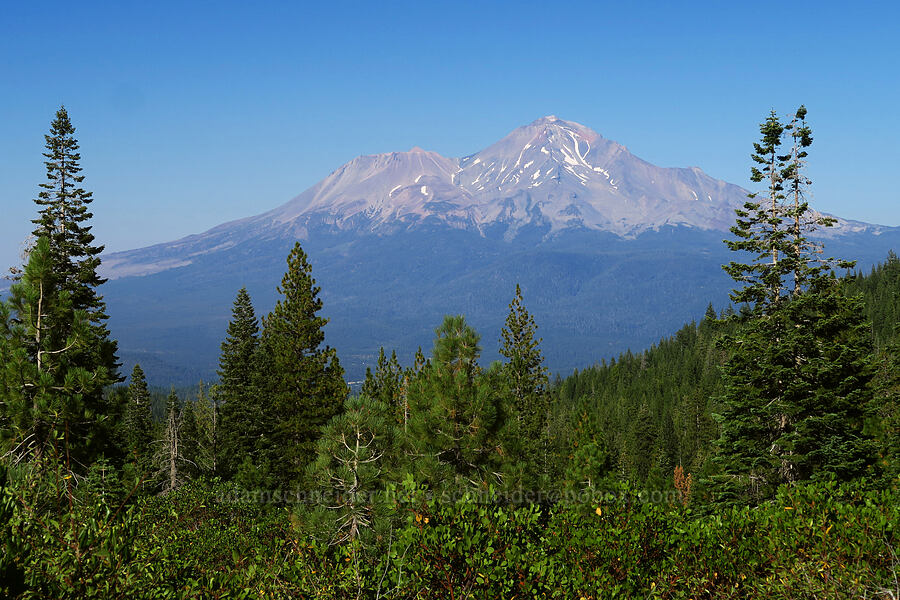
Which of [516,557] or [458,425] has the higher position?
[516,557]

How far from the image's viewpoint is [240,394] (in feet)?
137

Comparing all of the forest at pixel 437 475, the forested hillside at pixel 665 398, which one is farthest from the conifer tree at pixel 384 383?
the forested hillside at pixel 665 398

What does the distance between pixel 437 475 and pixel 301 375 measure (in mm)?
15430

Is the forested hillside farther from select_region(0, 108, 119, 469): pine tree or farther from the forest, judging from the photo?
select_region(0, 108, 119, 469): pine tree

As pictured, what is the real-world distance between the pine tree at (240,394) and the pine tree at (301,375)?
6645 mm

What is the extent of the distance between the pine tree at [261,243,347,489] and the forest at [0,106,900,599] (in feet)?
0.41

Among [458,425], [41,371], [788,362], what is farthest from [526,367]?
Result: [41,371]

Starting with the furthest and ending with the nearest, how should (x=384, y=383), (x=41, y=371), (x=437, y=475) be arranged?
(x=384, y=383), (x=437, y=475), (x=41, y=371)

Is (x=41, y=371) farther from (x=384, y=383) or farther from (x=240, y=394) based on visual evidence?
(x=240, y=394)

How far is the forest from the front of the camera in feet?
19.3

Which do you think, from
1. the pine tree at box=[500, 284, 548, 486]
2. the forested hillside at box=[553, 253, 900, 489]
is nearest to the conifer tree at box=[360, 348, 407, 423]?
the pine tree at box=[500, 284, 548, 486]

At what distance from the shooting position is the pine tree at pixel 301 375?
29281 millimetres

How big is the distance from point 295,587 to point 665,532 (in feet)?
17.3

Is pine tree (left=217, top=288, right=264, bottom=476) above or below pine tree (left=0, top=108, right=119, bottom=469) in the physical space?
below
